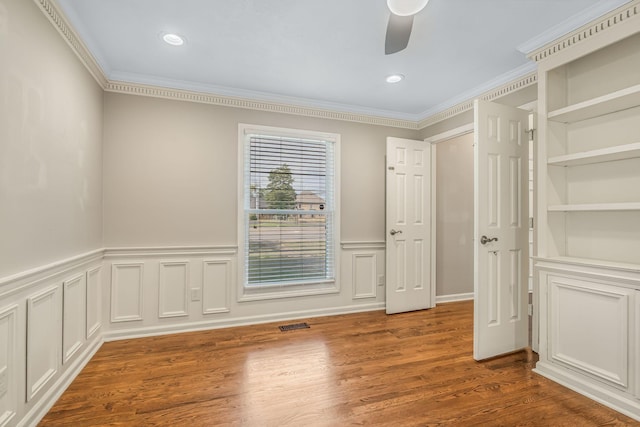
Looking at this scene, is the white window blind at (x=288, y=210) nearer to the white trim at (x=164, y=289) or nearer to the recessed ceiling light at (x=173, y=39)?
the white trim at (x=164, y=289)

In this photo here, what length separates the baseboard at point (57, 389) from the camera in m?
1.83

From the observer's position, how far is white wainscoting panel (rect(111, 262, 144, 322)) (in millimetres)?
3137

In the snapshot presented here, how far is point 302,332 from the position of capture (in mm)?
3357

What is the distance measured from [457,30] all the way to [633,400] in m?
2.71

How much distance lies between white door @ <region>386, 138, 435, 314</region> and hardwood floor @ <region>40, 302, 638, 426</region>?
88 cm

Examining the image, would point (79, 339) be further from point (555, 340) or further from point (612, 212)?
point (612, 212)

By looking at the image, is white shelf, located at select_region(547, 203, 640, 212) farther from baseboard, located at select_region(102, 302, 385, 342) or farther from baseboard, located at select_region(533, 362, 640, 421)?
baseboard, located at select_region(102, 302, 385, 342)

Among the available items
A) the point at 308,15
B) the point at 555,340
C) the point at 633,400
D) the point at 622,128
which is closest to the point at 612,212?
the point at 622,128

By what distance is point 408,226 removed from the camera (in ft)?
13.6

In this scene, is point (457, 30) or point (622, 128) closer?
point (622, 128)

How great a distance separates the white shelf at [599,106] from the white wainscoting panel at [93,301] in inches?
159

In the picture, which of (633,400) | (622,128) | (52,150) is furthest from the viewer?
(622,128)

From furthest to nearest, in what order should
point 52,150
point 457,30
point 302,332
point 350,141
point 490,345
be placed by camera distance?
point 350,141
point 302,332
point 490,345
point 457,30
point 52,150

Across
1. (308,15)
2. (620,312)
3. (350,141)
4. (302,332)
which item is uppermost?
(308,15)
